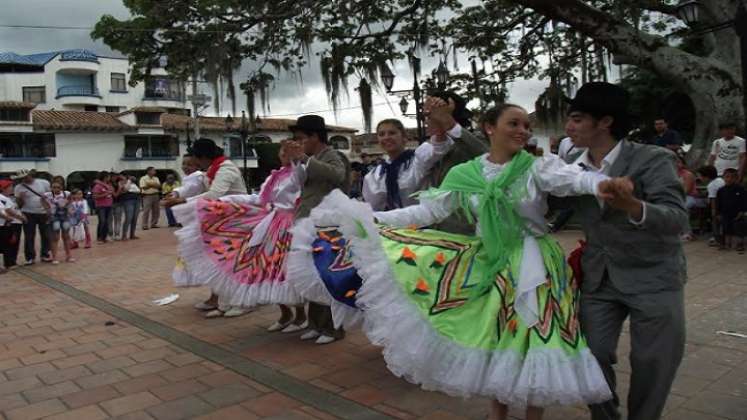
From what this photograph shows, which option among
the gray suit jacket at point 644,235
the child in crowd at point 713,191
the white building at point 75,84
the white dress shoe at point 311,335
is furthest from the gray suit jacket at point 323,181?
the white building at point 75,84

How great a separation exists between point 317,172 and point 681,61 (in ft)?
28.4

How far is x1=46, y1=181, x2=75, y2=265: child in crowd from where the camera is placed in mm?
11070

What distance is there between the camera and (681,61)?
10.7 m

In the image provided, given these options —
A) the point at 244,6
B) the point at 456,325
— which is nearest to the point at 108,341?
the point at 456,325

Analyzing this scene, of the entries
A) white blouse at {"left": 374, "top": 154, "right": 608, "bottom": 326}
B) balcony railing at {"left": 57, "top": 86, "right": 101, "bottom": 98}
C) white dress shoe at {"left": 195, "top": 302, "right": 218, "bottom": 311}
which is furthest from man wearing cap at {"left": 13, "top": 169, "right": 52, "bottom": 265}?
balcony railing at {"left": 57, "top": 86, "right": 101, "bottom": 98}

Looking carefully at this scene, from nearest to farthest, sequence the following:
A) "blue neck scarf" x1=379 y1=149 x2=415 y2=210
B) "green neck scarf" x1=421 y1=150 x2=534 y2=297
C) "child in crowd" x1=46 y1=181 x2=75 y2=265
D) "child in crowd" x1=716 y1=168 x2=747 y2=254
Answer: "green neck scarf" x1=421 y1=150 x2=534 y2=297, "blue neck scarf" x1=379 y1=149 x2=415 y2=210, "child in crowd" x1=716 y1=168 x2=747 y2=254, "child in crowd" x1=46 y1=181 x2=75 y2=265

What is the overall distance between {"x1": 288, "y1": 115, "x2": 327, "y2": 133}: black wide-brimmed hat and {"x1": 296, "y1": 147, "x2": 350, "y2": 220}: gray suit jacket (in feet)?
0.56

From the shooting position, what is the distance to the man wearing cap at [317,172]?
15.5 ft

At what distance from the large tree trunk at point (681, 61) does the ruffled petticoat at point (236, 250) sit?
7093mm

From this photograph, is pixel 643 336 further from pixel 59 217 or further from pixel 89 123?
pixel 89 123

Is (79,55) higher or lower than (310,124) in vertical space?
higher

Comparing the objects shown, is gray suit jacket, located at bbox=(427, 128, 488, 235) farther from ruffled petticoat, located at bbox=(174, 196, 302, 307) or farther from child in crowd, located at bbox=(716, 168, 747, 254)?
child in crowd, located at bbox=(716, 168, 747, 254)

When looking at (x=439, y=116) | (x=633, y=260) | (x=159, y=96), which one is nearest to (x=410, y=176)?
(x=439, y=116)

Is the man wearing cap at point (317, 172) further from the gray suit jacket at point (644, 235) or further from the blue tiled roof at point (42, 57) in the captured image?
the blue tiled roof at point (42, 57)
